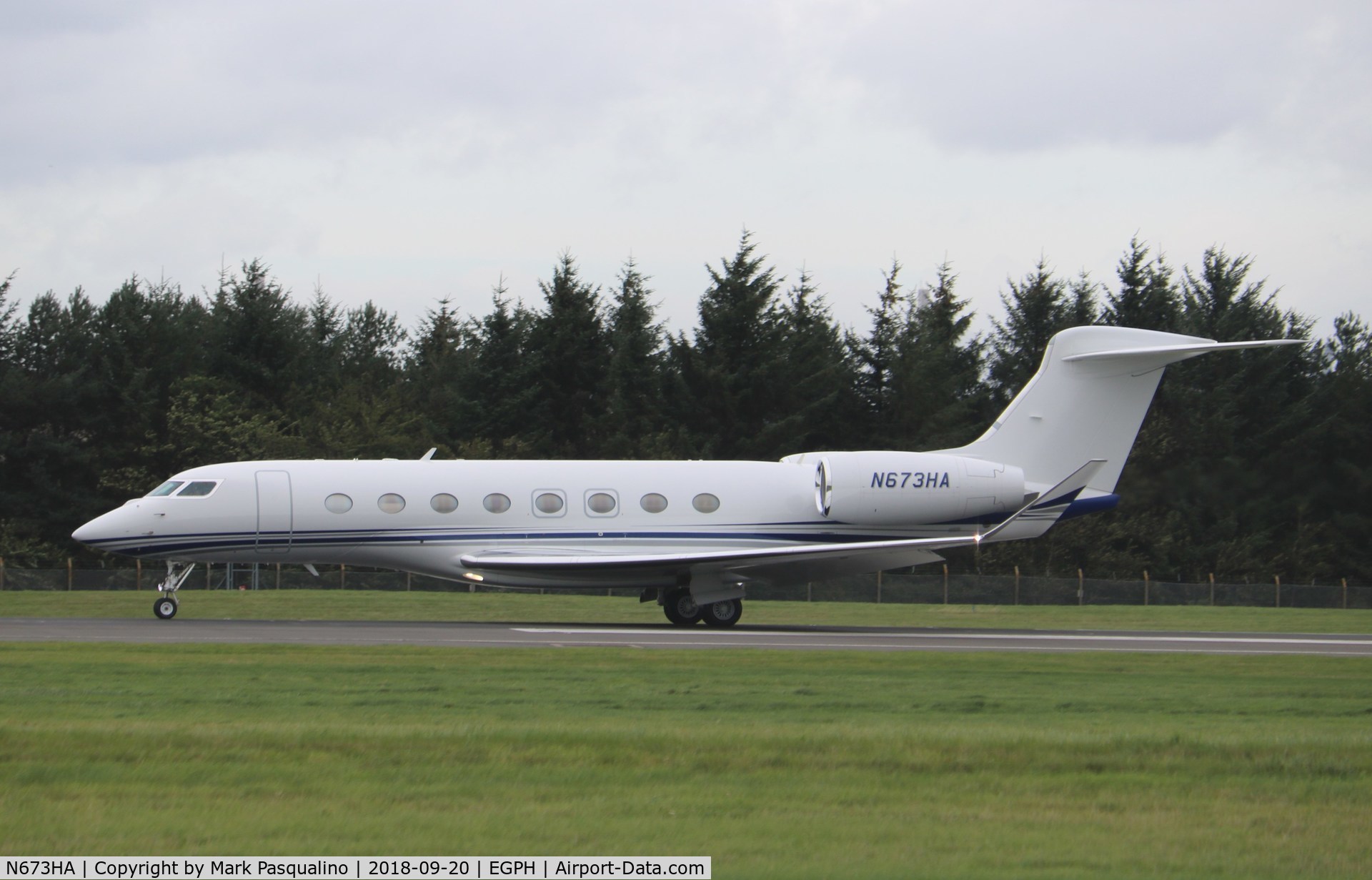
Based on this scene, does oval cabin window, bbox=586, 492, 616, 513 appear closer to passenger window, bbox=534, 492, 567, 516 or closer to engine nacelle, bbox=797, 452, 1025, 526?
passenger window, bbox=534, 492, 567, 516

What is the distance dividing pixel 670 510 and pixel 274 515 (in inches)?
278

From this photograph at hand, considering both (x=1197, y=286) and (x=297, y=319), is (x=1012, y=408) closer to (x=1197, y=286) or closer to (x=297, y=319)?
(x=1197, y=286)

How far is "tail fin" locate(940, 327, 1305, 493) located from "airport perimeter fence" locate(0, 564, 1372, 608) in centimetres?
979

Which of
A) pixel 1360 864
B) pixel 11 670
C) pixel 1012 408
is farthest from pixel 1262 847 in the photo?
pixel 1012 408

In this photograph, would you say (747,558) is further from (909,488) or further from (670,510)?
(909,488)

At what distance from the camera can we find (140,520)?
25.6 meters

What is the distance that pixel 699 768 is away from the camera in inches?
419

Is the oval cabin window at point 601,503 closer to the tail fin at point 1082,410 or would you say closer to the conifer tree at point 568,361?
the tail fin at point 1082,410

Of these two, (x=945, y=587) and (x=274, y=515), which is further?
(x=945, y=587)

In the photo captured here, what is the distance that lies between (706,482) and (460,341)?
63151mm

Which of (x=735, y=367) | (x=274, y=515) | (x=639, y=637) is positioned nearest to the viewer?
(x=639, y=637)

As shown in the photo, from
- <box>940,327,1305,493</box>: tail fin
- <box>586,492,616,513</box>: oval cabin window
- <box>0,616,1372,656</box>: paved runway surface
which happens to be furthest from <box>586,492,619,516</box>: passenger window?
<box>940,327,1305,493</box>: tail fin

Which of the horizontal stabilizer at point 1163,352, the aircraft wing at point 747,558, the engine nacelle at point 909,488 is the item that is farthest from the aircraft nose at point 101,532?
the horizontal stabilizer at point 1163,352

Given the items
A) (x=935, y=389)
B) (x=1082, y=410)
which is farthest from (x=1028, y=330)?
(x=1082, y=410)
